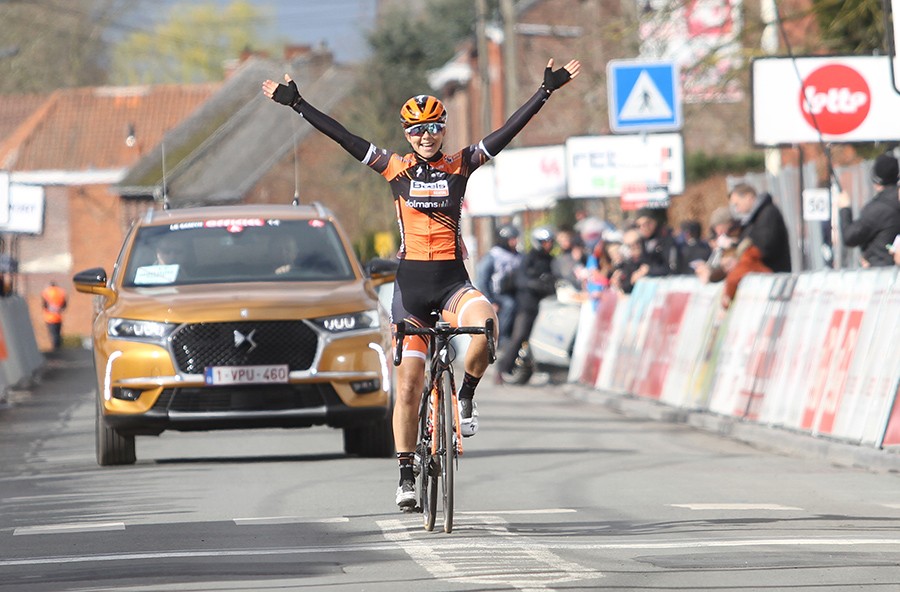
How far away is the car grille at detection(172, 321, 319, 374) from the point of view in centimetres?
1399

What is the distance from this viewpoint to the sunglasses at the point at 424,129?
10148 mm

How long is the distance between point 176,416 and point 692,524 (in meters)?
4.93

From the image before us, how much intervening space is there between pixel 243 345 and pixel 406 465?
401 cm

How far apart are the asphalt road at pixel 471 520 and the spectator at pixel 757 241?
180 cm

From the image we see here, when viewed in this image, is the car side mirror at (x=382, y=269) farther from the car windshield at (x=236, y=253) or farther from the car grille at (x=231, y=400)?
the car grille at (x=231, y=400)

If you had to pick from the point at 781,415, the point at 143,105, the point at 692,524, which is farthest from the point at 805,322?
the point at 143,105

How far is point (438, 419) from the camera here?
9961 mm

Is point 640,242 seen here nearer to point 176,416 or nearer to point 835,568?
point 176,416

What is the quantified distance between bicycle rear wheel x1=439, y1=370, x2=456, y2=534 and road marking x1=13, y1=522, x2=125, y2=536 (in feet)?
5.95

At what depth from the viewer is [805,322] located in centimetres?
1636

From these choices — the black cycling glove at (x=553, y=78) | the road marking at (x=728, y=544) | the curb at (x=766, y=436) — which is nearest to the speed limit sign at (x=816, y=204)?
the curb at (x=766, y=436)

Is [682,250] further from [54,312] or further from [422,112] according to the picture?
[54,312]

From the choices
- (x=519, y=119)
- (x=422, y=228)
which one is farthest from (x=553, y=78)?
(x=422, y=228)

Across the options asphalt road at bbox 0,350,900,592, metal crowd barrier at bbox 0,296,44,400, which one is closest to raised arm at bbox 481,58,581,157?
asphalt road at bbox 0,350,900,592
